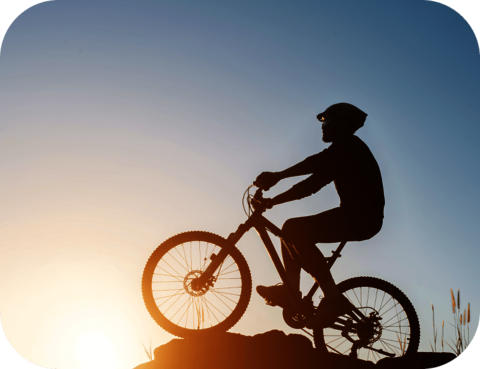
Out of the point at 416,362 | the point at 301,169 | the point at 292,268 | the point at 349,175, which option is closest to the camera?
the point at 349,175

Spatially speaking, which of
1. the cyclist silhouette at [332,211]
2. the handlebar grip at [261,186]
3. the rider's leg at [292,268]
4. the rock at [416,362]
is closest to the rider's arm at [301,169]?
the cyclist silhouette at [332,211]

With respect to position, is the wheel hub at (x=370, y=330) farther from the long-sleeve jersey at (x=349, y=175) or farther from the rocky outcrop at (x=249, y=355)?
the long-sleeve jersey at (x=349, y=175)

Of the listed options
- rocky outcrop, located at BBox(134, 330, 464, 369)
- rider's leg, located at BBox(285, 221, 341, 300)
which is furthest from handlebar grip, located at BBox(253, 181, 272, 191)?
rocky outcrop, located at BBox(134, 330, 464, 369)

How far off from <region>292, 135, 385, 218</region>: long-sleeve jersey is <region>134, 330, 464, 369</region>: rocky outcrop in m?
1.70

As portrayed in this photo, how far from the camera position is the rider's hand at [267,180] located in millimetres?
4238

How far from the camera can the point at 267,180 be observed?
4.24 m

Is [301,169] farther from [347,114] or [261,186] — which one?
[347,114]

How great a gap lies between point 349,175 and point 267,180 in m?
0.91

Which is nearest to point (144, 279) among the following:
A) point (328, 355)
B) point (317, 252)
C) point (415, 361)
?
point (317, 252)

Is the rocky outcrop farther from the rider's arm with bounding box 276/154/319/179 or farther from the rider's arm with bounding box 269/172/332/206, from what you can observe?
the rider's arm with bounding box 276/154/319/179

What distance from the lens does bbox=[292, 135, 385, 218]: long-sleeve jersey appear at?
4.04 meters

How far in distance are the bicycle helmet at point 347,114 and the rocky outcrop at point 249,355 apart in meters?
2.61

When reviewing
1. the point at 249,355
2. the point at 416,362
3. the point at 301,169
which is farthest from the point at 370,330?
the point at 301,169

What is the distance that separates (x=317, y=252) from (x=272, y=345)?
3.90ft
